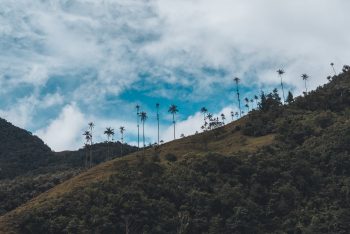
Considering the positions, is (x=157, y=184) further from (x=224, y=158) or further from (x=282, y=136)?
(x=282, y=136)

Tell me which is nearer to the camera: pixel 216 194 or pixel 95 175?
pixel 216 194

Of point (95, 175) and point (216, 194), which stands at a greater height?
point (95, 175)

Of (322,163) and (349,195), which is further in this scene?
(322,163)

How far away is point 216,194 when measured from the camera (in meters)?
145

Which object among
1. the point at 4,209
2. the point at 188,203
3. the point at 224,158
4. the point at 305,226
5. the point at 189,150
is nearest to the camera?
the point at 305,226

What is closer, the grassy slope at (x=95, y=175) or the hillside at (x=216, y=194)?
the hillside at (x=216, y=194)

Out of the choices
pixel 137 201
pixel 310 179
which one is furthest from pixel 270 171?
pixel 137 201

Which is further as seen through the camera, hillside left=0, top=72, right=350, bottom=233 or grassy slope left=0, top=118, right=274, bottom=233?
grassy slope left=0, top=118, right=274, bottom=233

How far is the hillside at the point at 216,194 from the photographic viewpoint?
12988 cm

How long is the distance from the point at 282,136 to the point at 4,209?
90790 millimetres

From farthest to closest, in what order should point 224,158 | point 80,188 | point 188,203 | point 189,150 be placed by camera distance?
point 189,150, point 224,158, point 80,188, point 188,203

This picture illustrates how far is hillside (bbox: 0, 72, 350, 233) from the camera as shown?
129875 millimetres

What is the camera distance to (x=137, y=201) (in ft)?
454

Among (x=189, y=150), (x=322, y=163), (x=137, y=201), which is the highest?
(x=189, y=150)
